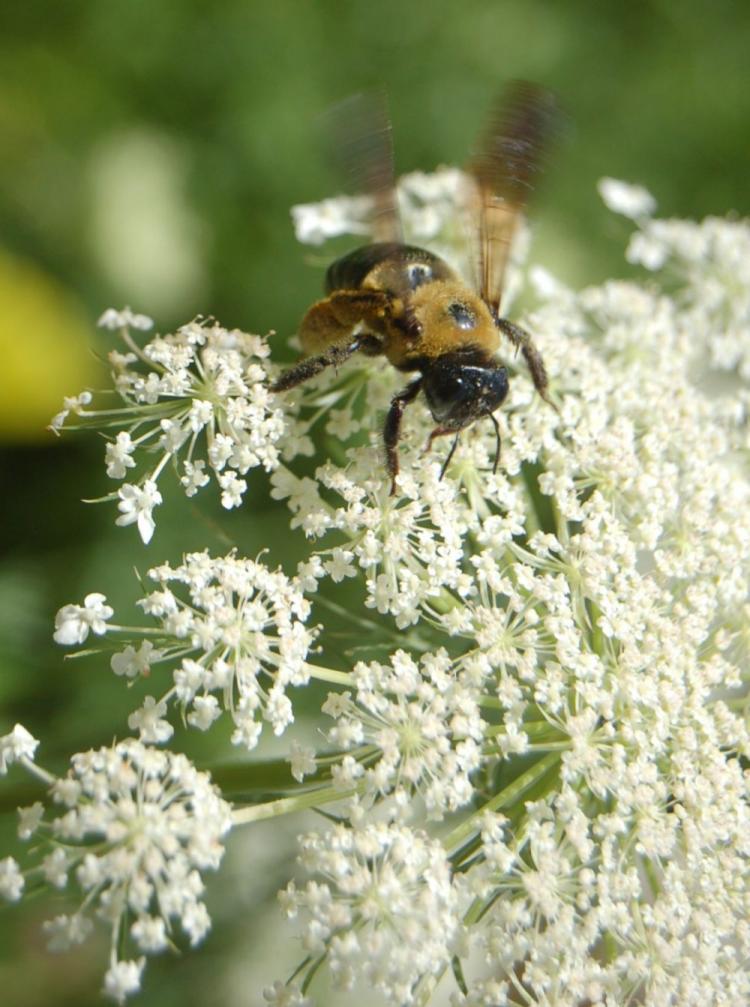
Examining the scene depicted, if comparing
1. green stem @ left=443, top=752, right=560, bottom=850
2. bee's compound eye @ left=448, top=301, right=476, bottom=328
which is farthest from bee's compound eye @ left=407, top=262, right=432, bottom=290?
green stem @ left=443, top=752, right=560, bottom=850

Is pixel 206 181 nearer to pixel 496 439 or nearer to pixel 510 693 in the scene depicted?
pixel 496 439

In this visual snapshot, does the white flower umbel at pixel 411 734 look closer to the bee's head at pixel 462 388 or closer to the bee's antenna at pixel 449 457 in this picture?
the bee's antenna at pixel 449 457

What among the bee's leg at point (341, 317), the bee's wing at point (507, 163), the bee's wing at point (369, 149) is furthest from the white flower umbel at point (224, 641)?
the bee's wing at point (369, 149)

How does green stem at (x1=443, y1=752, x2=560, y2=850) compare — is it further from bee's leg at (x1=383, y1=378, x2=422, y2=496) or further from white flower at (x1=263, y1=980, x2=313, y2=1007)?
bee's leg at (x1=383, y1=378, x2=422, y2=496)

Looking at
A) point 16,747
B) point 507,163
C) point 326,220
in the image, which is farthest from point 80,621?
point 326,220

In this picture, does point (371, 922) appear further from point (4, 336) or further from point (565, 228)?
point (565, 228)

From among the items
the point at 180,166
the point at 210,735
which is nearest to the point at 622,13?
the point at 180,166

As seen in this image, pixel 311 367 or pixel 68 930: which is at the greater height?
pixel 311 367
